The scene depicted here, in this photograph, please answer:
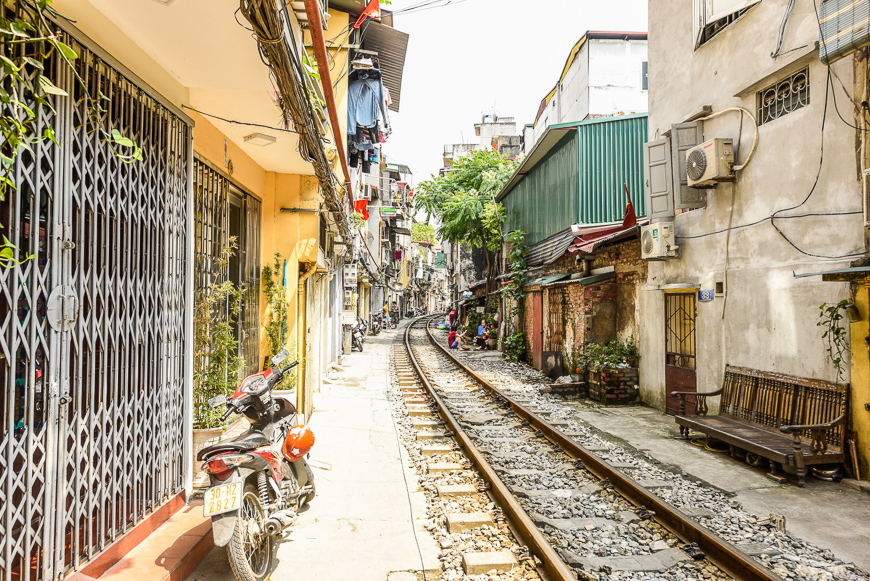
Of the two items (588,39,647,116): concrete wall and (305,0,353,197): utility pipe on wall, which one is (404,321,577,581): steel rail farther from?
(588,39,647,116): concrete wall

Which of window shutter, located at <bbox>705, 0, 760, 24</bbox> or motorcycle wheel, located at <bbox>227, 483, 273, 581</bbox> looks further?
window shutter, located at <bbox>705, 0, 760, 24</bbox>

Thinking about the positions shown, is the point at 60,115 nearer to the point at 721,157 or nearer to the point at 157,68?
the point at 157,68

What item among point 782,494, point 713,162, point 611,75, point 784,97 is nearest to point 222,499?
point 782,494

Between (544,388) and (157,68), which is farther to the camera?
(544,388)

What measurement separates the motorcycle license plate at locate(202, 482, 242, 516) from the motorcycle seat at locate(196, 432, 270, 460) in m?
0.26

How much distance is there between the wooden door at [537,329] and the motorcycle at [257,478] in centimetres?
1098

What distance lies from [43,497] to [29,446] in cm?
31

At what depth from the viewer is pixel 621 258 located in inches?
443

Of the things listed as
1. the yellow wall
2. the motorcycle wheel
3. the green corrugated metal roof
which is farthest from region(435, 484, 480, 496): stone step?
the green corrugated metal roof

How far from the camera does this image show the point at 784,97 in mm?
6852

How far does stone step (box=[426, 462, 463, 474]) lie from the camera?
6.16m

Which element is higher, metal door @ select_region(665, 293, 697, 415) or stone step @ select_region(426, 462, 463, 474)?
metal door @ select_region(665, 293, 697, 415)

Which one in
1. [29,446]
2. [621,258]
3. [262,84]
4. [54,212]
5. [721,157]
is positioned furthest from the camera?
[621,258]

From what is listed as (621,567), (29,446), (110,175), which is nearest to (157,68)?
(110,175)
